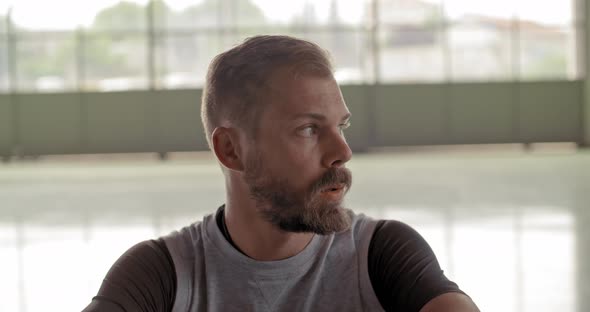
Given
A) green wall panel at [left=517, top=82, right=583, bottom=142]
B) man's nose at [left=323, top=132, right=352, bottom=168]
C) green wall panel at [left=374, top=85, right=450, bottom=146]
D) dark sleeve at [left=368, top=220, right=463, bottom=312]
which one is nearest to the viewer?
man's nose at [left=323, top=132, right=352, bottom=168]

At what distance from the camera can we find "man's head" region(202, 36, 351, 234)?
218cm

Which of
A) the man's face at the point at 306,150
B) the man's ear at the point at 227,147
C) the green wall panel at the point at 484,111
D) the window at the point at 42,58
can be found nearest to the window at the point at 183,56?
the window at the point at 42,58

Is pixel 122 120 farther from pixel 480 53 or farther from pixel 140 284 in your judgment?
pixel 140 284

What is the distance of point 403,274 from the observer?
231 centimetres

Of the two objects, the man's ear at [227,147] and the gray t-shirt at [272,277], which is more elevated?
the man's ear at [227,147]

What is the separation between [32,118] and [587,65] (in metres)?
18.9

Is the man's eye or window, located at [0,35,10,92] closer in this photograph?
the man's eye

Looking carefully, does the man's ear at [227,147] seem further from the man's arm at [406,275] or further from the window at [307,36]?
the window at [307,36]

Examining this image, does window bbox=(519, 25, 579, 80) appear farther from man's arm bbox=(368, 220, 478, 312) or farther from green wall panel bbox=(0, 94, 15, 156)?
man's arm bbox=(368, 220, 478, 312)

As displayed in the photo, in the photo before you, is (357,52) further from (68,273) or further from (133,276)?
(133,276)

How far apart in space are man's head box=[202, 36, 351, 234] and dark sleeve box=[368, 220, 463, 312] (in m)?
0.16

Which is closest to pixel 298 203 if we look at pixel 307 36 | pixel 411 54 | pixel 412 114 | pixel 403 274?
pixel 403 274

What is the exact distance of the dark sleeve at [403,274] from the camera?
2275 mm

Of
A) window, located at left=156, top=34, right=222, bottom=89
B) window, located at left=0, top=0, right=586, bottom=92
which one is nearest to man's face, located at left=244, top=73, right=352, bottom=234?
window, located at left=0, top=0, right=586, bottom=92
